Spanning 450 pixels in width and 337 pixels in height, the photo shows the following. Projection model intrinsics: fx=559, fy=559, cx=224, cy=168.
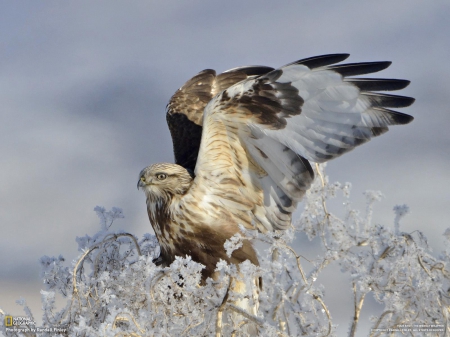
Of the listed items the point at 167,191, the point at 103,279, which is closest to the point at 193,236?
the point at 167,191

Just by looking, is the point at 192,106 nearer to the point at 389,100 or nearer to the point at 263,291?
the point at 389,100

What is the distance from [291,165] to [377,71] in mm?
1096

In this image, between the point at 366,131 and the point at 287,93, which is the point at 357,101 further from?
the point at 287,93

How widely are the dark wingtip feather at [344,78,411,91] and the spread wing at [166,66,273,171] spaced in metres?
1.34

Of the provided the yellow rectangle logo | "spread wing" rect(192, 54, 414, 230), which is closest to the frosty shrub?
the yellow rectangle logo

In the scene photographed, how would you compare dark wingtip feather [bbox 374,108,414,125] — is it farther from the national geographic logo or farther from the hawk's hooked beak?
the national geographic logo

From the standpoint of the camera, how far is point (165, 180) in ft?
16.9

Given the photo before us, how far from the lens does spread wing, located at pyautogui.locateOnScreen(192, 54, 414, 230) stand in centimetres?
471

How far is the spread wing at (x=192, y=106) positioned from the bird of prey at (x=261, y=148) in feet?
1.96

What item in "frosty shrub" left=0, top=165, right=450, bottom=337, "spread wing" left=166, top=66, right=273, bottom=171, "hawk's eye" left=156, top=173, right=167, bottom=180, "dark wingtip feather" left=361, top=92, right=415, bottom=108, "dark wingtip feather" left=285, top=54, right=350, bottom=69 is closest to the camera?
"frosty shrub" left=0, top=165, right=450, bottom=337

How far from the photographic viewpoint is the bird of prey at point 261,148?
4.74m

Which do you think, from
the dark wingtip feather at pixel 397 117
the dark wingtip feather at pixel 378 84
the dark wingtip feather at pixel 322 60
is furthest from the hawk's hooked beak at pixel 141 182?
the dark wingtip feather at pixel 397 117

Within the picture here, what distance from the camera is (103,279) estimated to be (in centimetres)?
370

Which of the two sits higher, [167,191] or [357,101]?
[357,101]
